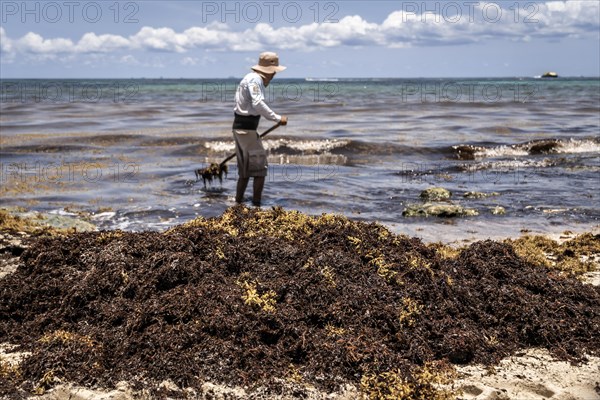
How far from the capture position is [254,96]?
8609 mm

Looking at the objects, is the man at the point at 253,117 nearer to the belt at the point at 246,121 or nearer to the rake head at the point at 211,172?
the belt at the point at 246,121

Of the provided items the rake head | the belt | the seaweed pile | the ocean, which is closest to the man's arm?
the belt

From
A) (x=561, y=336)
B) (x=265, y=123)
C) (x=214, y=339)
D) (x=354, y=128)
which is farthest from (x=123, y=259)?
(x=265, y=123)

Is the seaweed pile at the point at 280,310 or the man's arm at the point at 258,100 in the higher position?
the man's arm at the point at 258,100

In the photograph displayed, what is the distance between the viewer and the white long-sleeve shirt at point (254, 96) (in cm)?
859

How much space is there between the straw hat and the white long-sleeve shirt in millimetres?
127

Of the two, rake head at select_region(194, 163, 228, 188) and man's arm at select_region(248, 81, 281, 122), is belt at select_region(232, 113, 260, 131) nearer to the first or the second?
man's arm at select_region(248, 81, 281, 122)

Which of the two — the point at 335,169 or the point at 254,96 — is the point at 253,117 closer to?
the point at 254,96

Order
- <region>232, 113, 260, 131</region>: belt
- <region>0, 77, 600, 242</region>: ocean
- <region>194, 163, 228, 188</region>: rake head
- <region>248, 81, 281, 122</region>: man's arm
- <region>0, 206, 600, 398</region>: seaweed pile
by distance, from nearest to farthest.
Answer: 1. <region>0, 206, 600, 398</region>: seaweed pile
2. <region>248, 81, 281, 122</region>: man's arm
3. <region>232, 113, 260, 131</region>: belt
4. <region>0, 77, 600, 242</region>: ocean
5. <region>194, 163, 228, 188</region>: rake head

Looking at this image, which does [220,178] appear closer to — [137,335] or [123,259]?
[123,259]

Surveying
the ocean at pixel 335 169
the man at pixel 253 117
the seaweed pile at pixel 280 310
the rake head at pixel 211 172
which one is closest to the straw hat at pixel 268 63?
the man at pixel 253 117

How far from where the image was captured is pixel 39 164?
1435 centimetres

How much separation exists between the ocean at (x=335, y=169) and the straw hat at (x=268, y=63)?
2.32 m

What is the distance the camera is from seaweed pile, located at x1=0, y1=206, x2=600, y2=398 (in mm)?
3697
